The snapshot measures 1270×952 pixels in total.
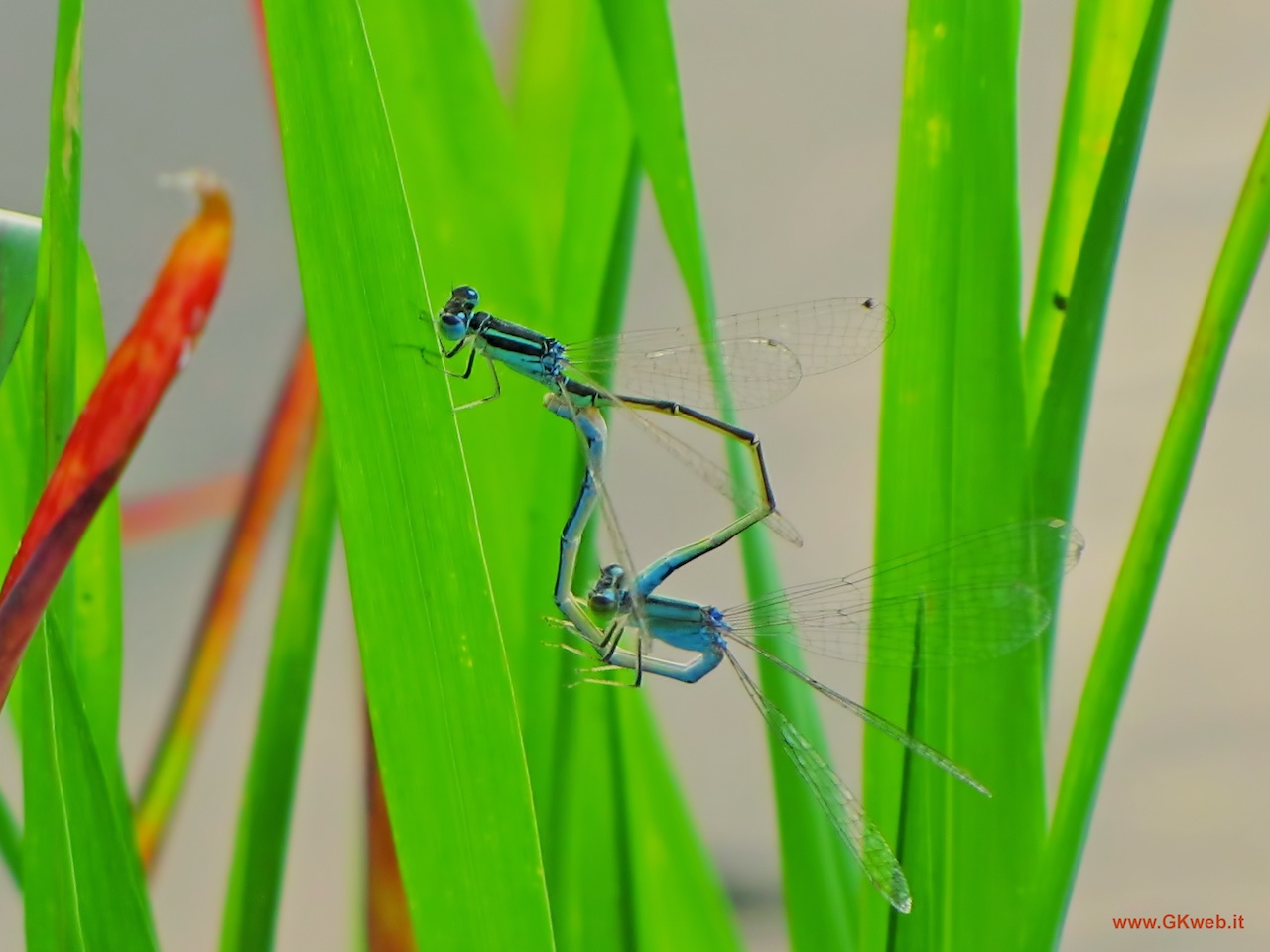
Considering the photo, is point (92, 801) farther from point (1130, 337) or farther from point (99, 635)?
point (1130, 337)

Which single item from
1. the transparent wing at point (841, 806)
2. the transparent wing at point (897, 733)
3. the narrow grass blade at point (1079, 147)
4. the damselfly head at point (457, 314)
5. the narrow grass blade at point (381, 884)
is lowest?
the narrow grass blade at point (381, 884)

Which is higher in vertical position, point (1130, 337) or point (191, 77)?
point (191, 77)

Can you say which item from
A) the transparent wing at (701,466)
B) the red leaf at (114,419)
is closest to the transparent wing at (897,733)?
the transparent wing at (701,466)

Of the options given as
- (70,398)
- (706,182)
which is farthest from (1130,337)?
(70,398)

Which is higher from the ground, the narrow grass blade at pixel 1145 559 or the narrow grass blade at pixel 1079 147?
the narrow grass blade at pixel 1079 147

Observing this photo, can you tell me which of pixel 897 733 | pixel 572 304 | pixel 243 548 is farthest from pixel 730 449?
pixel 243 548

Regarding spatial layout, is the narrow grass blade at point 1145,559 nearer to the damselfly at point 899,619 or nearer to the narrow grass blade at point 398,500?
the damselfly at point 899,619

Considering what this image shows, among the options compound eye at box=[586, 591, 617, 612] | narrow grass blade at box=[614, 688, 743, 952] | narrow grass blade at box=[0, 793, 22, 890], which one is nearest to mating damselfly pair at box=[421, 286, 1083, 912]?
compound eye at box=[586, 591, 617, 612]
